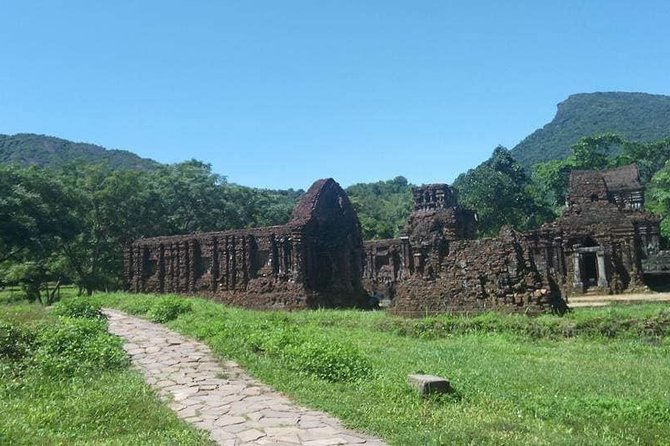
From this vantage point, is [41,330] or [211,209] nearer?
[41,330]

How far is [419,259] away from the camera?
1958 centimetres

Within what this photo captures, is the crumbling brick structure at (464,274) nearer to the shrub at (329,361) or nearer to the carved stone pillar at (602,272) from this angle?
the shrub at (329,361)

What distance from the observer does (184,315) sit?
16359 mm

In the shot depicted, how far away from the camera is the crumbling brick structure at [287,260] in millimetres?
22734

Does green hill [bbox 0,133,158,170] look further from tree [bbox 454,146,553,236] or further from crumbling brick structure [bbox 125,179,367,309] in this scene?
crumbling brick structure [bbox 125,179,367,309]

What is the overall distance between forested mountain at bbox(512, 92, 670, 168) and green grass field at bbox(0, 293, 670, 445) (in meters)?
106

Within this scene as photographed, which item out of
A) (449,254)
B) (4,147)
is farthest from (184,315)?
(4,147)

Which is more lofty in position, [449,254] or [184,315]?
[449,254]

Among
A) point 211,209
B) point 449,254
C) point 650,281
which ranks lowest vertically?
point 650,281

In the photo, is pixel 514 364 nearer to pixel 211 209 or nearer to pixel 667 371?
pixel 667 371

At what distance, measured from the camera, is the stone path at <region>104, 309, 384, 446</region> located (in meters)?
6.12

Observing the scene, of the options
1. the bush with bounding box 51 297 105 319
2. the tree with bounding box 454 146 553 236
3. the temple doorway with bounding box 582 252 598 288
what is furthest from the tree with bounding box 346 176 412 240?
the bush with bounding box 51 297 105 319

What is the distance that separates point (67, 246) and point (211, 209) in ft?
34.9

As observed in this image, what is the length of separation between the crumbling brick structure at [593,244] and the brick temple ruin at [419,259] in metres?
0.05
